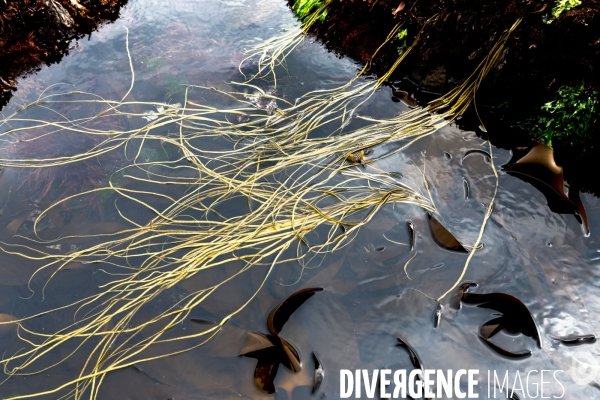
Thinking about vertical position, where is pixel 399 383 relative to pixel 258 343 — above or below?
below

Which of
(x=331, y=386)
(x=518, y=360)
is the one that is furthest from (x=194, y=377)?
(x=518, y=360)

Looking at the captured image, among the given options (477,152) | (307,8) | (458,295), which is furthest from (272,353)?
(307,8)

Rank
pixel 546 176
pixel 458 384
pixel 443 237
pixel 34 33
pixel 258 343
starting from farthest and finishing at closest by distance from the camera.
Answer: pixel 34 33
pixel 546 176
pixel 443 237
pixel 258 343
pixel 458 384

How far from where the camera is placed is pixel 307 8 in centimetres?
399

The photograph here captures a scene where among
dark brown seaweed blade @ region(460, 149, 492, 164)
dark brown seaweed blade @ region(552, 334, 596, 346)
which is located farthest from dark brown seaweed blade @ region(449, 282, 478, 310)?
dark brown seaweed blade @ region(460, 149, 492, 164)

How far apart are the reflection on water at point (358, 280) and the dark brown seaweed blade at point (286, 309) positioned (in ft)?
0.11

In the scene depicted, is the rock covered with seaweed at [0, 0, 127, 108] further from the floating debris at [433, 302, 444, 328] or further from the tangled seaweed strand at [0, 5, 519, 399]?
the floating debris at [433, 302, 444, 328]

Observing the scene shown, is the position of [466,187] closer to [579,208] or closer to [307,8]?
[579,208]

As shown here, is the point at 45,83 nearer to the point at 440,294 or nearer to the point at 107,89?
the point at 107,89

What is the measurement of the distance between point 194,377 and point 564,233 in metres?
2.13

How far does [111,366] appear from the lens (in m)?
2.07

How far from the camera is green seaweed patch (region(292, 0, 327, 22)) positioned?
3864mm

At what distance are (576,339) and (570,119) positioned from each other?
1.40 metres

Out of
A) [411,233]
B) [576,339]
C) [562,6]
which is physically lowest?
[576,339]
